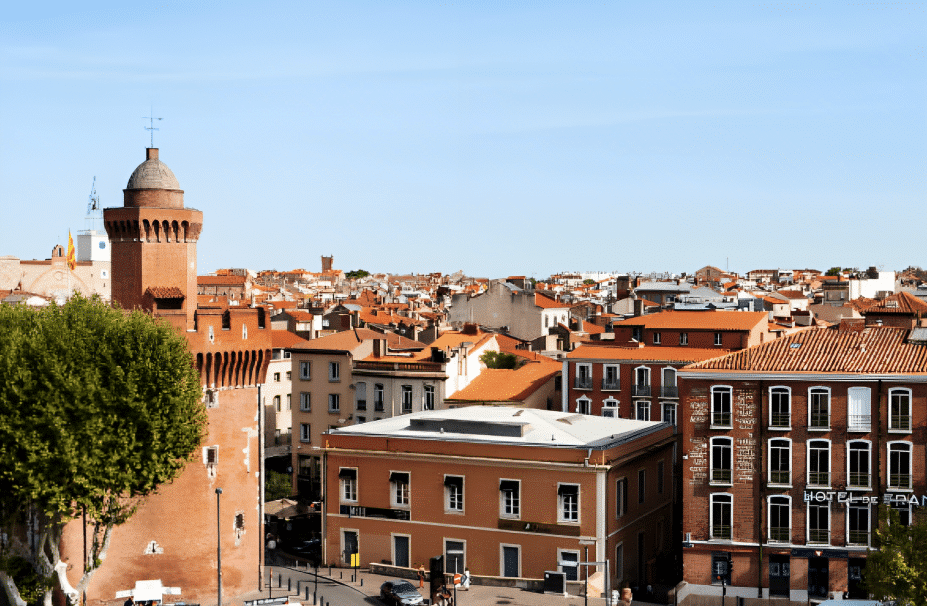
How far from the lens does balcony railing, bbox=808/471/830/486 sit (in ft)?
172

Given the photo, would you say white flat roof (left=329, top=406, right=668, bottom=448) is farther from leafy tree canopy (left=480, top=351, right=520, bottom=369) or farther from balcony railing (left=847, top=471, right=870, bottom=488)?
leafy tree canopy (left=480, top=351, right=520, bottom=369)

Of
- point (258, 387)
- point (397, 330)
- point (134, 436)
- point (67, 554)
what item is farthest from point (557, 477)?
point (397, 330)

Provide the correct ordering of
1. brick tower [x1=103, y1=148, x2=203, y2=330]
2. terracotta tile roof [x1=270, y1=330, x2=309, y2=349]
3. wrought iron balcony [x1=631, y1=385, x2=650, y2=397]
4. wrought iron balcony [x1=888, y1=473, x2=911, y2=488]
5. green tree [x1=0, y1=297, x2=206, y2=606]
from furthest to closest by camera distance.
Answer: terracotta tile roof [x1=270, y1=330, x2=309, y2=349], wrought iron balcony [x1=631, y1=385, x2=650, y2=397], brick tower [x1=103, y1=148, x2=203, y2=330], wrought iron balcony [x1=888, y1=473, x2=911, y2=488], green tree [x1=0, y1=297, x2=206, y2=606]

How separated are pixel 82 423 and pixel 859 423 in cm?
3501

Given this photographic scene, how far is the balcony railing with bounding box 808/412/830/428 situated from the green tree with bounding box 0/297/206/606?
→ 28.9 metres

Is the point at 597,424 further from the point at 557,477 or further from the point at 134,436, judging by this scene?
the point at 134,436

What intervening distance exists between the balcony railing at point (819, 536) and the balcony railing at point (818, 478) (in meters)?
2.12

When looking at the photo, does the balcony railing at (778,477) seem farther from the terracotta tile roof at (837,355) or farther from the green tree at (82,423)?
the green tree at (82,423)

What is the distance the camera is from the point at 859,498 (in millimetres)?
51875

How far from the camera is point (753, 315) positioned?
3012 inches

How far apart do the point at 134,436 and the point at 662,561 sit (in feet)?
100

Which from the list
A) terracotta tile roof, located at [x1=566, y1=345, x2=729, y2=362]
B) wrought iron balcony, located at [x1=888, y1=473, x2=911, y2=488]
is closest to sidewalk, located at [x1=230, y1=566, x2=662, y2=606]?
wrought iron balcony, located at [x1=888, y1=473, x2=911, y2=488]

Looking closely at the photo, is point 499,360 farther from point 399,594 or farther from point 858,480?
point 858,480

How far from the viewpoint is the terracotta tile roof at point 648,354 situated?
70.8 meters
